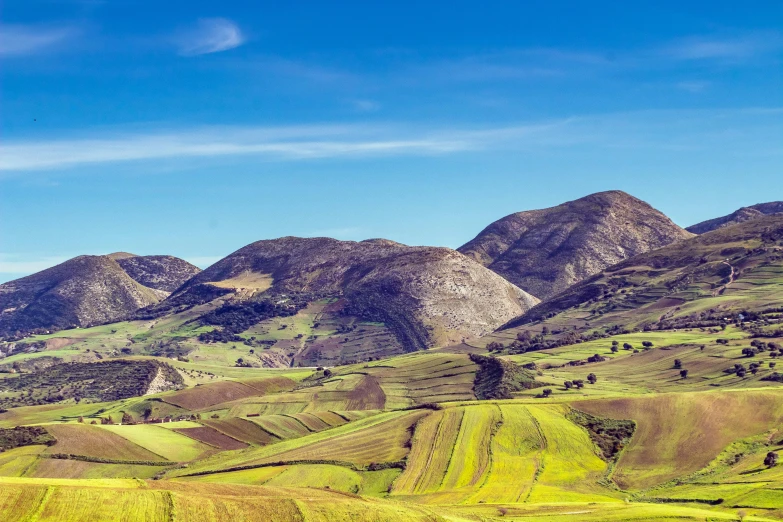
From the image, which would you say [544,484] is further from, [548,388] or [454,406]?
[548,388]

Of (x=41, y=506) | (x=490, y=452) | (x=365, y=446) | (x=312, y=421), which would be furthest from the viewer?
(x=312, y=421)

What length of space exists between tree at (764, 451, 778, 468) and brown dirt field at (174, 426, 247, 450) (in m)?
94.7

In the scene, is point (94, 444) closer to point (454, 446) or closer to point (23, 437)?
point (23, 437)

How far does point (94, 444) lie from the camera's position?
169 metres

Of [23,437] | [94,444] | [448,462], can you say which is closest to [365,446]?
[448,462]

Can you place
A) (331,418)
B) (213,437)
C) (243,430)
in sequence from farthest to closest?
(331,418), (243,430), (213,437)

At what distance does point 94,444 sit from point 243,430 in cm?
3057

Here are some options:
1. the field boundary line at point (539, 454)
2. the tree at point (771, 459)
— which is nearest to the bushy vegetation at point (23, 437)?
the field boundary line at point (539, 454)

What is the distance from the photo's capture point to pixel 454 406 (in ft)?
579

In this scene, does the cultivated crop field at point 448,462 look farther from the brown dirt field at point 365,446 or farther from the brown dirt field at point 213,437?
the brown dirt field at point 213,437

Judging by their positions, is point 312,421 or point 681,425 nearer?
point 681,425

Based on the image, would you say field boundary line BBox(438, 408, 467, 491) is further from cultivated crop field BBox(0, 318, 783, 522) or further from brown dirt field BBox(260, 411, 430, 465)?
brown dirt field BBox(260, 411, 430, 465)

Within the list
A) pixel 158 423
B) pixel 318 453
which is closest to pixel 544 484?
pixel 318 453

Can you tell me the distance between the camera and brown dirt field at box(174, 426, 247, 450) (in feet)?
583
